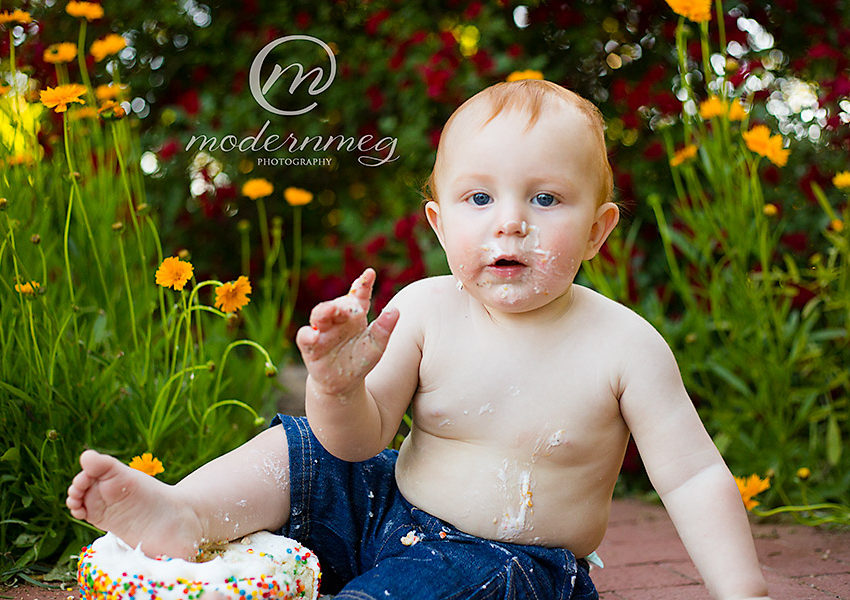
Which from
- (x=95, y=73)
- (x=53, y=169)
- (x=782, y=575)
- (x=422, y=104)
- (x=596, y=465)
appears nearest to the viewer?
(x=596, y=465)

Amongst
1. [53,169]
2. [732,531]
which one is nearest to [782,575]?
[732,531]

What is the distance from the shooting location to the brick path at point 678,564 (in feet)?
5.32

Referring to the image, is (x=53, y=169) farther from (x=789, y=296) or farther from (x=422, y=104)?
(x=789, y=296)

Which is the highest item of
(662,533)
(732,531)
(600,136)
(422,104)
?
(600,136)

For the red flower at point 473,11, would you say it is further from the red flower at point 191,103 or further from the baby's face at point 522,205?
the baby's face at point 522,205

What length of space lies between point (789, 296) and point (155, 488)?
1739mm

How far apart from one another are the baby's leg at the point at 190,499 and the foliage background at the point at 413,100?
1.28 m

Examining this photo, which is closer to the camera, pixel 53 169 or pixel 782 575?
pixel 782 575

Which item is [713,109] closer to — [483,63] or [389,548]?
[483,63]

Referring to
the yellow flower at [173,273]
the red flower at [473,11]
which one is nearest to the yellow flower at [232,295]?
the yellow flower at [173,273]

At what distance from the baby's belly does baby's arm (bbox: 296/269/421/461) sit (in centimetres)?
11

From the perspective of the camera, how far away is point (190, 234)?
11.0 feet

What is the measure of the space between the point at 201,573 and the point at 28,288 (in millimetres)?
648

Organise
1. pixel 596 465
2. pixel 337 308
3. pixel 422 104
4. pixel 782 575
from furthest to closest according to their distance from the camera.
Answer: pixel 422 104 < pixel 782 575 < pixel 596 465 < pixel 337 308
